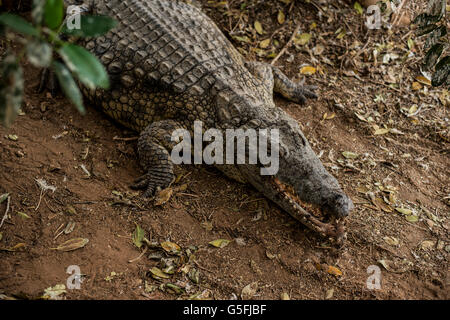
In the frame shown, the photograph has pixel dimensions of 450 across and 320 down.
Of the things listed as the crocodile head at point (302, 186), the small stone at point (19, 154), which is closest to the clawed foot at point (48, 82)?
the small stone at point (19, 154)

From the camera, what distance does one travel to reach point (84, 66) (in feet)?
5.84

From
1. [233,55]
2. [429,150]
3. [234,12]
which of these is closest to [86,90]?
[233,55]

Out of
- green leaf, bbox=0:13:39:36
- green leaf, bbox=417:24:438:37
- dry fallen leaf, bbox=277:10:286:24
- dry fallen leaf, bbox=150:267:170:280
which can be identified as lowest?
dry fallen leaf, bbox=150:267:170:280

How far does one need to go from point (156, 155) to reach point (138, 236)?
2.48 ft

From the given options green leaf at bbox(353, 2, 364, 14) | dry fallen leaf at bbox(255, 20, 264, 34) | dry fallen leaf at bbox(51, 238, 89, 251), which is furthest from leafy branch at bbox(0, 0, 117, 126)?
green leaf at bbox(353, 2, 364, 14)

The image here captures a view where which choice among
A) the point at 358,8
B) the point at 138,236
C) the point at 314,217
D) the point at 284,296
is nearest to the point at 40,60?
the point at 138,236

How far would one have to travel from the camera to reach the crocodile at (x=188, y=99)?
3.16 m

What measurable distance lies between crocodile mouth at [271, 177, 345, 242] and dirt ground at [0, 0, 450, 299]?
0.38ft

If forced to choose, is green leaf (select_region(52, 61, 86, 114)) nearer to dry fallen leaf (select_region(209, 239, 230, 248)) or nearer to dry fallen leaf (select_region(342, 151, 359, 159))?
Result: dry fallen leaf (select_region(209, 239, 230, 248))

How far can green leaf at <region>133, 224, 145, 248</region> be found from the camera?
3.01 m

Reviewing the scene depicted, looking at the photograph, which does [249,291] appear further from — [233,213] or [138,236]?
[138,236]

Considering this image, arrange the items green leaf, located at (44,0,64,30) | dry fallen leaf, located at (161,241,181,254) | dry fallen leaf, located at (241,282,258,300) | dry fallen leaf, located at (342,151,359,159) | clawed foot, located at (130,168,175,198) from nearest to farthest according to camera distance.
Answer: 1. green leaf, located at (44,0,64,30)
2. dry fallen leaf, located at (241,282,258,300)
3. dry fallen leaf, located at (161,241,181,254)
4. clawed foot, located at (130,168,175,198)
5. dry fallen leaf, located at (342,151,359,159)

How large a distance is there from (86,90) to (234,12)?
2.16m

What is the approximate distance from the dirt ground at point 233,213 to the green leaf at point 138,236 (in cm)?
3
